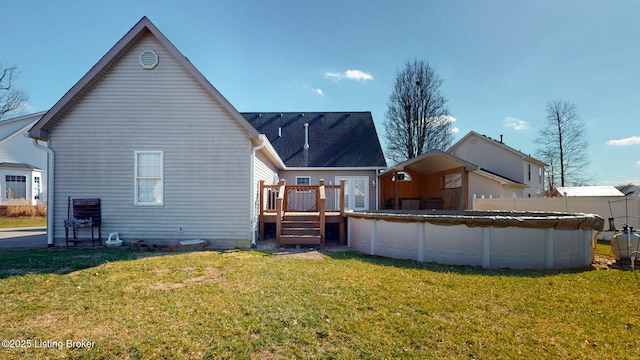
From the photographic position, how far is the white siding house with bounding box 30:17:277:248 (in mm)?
8508

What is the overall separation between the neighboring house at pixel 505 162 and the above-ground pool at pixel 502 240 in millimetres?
11924

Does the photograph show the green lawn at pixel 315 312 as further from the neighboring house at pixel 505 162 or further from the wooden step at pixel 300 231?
the neighboring house at pixel 505 162

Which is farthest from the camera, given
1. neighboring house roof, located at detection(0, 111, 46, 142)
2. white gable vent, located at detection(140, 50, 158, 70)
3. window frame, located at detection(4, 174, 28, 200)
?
neighboring house roof, located at detection(0, 111, 46, 142)

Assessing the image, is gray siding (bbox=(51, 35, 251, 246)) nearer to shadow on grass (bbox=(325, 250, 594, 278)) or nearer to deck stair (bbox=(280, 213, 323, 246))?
deck stair (bbox=(280, 213, 323, 246))

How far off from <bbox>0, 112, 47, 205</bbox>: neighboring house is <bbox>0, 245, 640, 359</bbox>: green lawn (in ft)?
60.7

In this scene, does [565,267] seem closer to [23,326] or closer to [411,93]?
[23,326]

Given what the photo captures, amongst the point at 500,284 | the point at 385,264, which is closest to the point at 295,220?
the point at 385,264

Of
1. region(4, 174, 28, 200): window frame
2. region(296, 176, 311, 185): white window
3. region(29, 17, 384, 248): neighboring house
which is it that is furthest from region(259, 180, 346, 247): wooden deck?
region(4, 174, 28, 200): window frame

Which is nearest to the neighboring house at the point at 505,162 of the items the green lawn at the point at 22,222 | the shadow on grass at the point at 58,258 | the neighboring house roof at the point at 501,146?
the neighboring house roof at the point at 501,146

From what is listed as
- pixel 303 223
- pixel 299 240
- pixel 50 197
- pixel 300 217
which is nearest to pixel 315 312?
pixel 299 240

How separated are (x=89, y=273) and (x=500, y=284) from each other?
747cm

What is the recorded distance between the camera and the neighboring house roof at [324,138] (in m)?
15.4

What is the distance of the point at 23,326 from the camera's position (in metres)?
3.26

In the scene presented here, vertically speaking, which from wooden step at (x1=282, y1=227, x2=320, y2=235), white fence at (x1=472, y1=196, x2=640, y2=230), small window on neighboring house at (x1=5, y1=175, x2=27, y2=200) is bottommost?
wooden step at (x1=282, y1=227, x2=320, y2=235)
